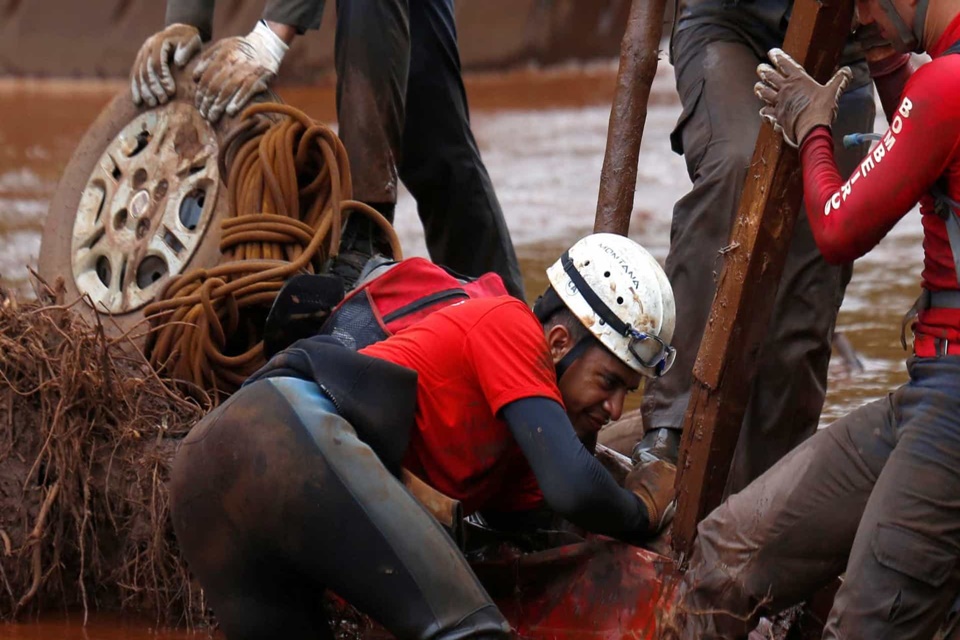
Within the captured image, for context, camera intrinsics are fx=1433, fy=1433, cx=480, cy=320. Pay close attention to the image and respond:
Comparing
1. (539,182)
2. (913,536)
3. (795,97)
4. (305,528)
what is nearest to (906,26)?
(795,97)

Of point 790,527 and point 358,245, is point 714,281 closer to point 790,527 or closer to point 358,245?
point 790,527

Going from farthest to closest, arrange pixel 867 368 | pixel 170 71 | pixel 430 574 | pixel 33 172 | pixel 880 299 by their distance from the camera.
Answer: pixel 33 172 → pixel 880 299 → pixel 867 368 → pixel 170 71 → pixel 430 574

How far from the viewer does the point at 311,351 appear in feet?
11.4

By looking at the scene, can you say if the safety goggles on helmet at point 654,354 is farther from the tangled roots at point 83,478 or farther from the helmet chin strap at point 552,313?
the tangled roots at point 83,478

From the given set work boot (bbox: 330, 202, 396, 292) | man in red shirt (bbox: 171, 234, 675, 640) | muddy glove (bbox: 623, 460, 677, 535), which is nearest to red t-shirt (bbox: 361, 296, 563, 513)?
man in red shirt (bbox: 171, 234, 675, 640)

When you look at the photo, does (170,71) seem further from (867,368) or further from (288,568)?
(867,368)

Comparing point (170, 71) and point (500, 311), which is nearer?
point (500, 311)

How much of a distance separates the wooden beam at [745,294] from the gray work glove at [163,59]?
7.81 ft

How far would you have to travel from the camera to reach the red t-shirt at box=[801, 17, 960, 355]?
9.47ft

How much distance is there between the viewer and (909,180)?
293cm

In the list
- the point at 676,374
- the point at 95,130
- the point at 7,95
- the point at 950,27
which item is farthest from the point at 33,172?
the point at 950,27

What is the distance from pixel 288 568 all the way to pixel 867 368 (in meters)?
4.31

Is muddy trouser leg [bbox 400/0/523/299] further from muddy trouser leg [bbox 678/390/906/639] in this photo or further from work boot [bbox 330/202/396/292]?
muddy trouser leg [bbox 678/390/906/639]

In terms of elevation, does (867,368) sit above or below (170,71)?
below
